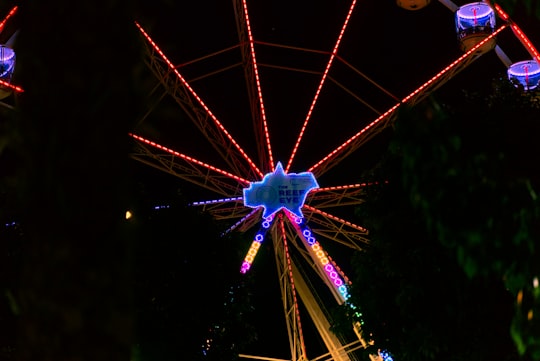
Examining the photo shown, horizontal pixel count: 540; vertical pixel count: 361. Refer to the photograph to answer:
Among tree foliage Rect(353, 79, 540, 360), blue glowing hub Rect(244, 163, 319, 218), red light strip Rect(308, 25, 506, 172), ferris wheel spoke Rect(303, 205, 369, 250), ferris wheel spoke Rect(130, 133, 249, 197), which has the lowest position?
tree foliage Rect(353, 79, 540, 360)

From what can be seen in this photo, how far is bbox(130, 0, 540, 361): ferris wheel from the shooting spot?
629 inches

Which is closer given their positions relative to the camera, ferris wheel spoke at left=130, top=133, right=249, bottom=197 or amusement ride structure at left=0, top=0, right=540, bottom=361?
amusement ride structure at left=0, top=0, right=540, bottom=361

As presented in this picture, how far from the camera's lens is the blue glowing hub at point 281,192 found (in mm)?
15656

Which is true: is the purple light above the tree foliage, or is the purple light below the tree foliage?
above

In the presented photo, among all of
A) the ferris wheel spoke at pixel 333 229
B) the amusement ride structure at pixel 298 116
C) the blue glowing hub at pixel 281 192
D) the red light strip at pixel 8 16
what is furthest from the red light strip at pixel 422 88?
the red light strip at pixel 8 16

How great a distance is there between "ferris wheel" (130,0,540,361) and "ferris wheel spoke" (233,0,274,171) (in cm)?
3

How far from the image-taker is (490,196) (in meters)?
4.34

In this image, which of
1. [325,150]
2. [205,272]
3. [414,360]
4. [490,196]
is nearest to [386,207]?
[414,360]

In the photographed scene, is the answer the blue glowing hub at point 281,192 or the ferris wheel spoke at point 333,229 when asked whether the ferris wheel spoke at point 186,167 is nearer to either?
the blue glowing hub at point 281,192

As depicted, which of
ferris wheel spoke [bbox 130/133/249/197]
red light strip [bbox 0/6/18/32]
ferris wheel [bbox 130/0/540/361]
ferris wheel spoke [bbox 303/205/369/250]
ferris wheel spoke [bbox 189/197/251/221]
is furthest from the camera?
ferris wheel spoke [bbox 303/205/369/250]

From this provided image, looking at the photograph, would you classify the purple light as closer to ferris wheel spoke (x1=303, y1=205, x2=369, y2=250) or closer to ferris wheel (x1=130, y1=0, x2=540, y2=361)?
ferris wheel (x1=130, y1=0, x2=540, y2=361)

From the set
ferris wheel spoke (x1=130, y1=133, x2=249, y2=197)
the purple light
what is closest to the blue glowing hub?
ferris wheel spoke (x1=130, y1=133, x2=249, y2=197)

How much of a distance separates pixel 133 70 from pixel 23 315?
96 cm

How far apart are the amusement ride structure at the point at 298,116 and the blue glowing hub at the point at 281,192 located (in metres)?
0.02
